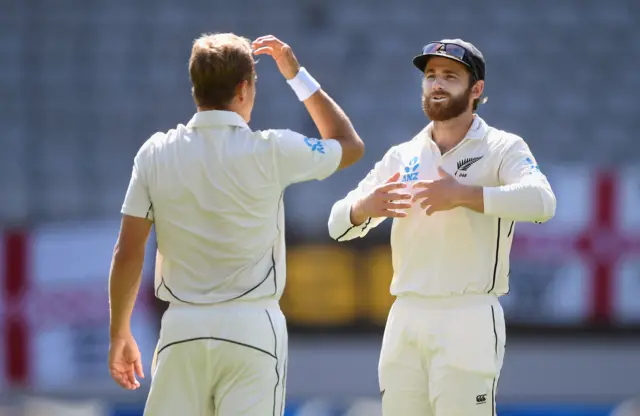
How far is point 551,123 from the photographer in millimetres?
8594

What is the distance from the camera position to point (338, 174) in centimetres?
830

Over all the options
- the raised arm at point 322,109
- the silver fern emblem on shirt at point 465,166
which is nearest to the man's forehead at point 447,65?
the silver fern emblem on shirt at point 465,166

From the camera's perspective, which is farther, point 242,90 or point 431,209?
point 431,209

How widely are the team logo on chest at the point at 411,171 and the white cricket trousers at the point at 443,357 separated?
0.35 meters

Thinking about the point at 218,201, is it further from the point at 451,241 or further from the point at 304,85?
the point at 451,241

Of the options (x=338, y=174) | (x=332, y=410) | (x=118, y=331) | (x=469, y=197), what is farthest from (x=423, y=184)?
(x=338, y=174)

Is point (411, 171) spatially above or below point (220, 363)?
above

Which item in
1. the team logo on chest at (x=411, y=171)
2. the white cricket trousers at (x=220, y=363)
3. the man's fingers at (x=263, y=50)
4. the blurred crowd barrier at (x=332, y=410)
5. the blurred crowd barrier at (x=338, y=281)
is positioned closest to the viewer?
the white cricket trousers at (x=220, y=363)

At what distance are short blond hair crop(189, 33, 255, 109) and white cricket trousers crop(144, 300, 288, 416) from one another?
1.77 ft

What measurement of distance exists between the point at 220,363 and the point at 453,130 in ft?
3.42

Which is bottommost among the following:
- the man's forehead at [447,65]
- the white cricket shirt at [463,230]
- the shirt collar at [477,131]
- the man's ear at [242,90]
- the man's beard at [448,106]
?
the white cricket shirt at [463,230]

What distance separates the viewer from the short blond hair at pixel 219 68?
2.88m

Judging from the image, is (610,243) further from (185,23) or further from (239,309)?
(239,309)

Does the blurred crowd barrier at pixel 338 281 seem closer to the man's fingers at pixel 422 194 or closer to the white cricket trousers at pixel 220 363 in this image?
Result: the man's fingers at pixel 422 194
